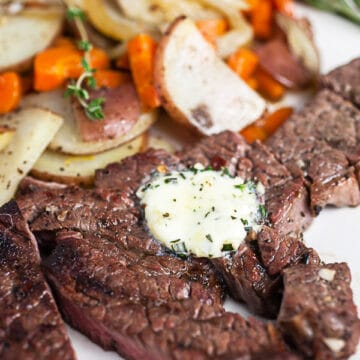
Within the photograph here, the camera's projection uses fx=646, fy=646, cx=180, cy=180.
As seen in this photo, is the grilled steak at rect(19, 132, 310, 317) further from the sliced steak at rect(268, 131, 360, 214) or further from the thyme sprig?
the thyme sprig

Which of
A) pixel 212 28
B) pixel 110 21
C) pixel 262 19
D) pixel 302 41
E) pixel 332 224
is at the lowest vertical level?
pixel 332 224

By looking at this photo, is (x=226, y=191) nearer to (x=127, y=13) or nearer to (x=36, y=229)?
(x=36, y=229)

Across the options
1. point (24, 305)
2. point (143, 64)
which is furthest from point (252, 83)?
point (24, 305)

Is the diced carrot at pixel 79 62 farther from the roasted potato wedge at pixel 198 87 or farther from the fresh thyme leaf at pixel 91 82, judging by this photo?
the roasted potato wedge at pixel 198 87

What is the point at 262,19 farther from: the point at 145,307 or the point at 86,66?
the point at 145,307

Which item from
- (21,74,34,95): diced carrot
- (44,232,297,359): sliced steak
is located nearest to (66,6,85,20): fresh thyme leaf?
(21,74,34,95): diced carrot
